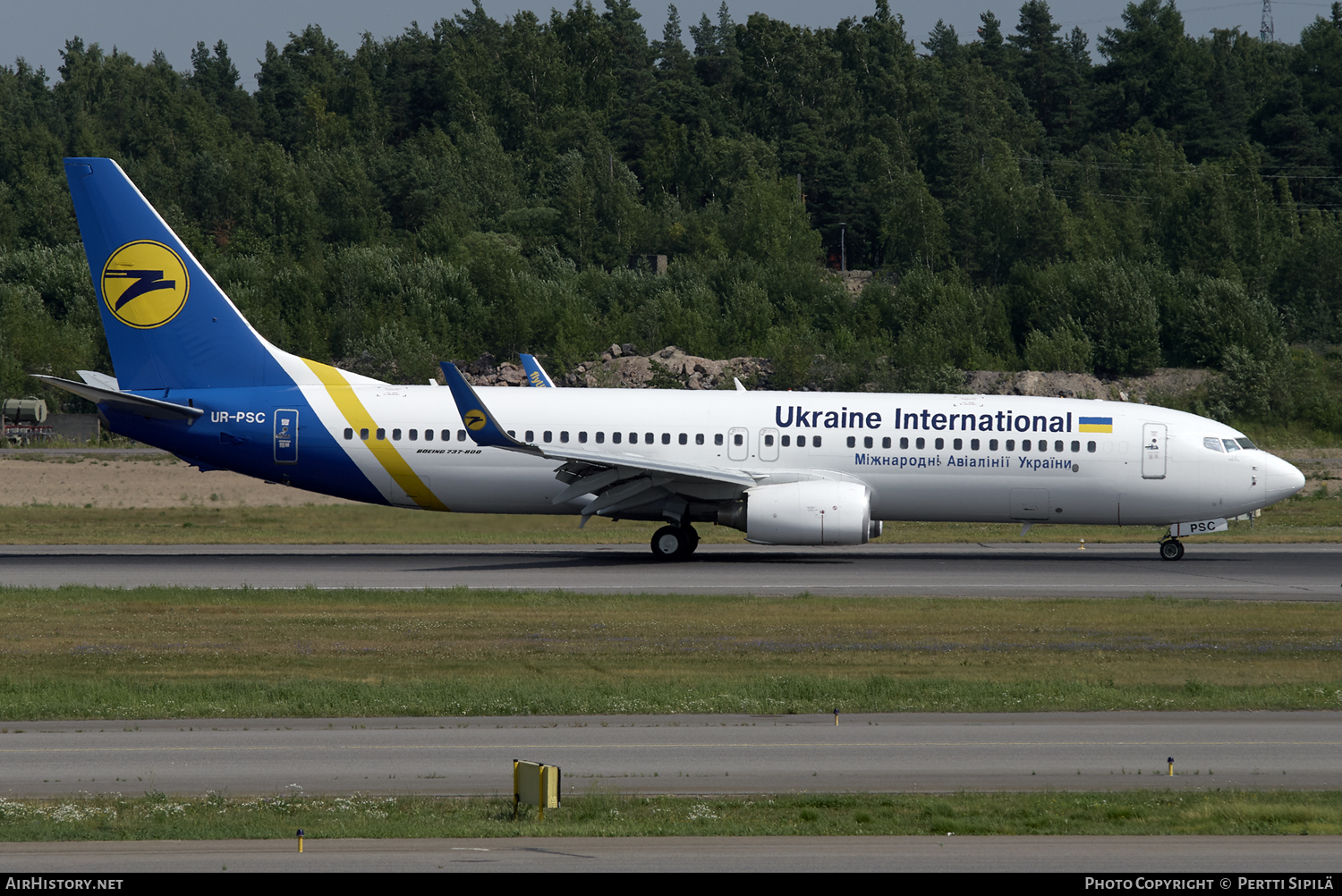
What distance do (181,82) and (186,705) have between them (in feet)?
548

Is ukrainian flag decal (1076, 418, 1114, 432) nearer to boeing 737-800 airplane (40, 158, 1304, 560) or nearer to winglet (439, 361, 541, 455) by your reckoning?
boeing 737-800 airplane (40, 158, 1304, 560)

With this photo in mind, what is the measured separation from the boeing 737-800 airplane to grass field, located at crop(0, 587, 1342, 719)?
Result: 6384 mm

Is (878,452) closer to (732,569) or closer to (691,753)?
(732,569)

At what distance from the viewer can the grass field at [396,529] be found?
3566cm

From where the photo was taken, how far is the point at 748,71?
5748 inches

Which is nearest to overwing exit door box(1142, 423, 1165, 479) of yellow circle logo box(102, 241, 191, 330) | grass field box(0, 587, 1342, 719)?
grass field box(0, 587, 1342, 719)

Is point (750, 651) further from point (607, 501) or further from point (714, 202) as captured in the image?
point (714, 202)

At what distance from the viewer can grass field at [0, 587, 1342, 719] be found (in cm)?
1852

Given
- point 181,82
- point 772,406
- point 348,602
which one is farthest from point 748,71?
point 348,602

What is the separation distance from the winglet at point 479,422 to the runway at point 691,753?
575 inches

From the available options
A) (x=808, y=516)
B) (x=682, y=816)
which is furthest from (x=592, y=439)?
(x=682, y=816)

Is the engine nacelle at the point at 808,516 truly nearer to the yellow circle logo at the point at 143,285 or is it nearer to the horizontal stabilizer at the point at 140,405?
the horizontal stabilizer at the point at 140,405

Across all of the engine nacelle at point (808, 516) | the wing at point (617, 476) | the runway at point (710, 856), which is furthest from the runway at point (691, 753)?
the wing at point (617, 476)

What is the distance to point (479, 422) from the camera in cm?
3195
